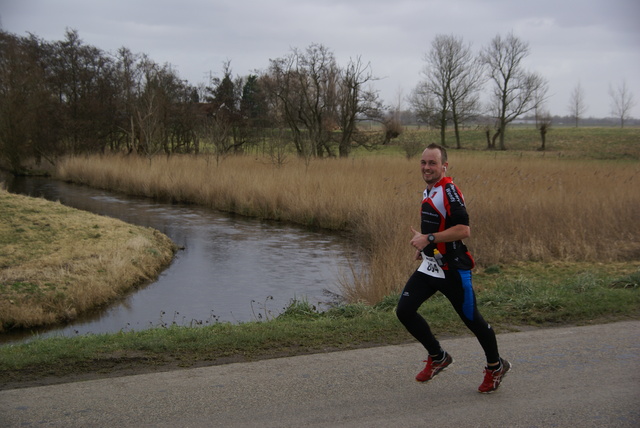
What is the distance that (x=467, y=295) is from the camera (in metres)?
4.61

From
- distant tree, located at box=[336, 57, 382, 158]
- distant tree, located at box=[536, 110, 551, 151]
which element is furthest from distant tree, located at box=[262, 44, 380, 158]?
distant tree, located at box=[536, 110, 551, 151]

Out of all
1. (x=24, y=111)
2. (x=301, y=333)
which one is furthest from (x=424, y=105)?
(x=301, y=333)

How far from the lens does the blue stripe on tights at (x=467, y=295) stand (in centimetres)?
459

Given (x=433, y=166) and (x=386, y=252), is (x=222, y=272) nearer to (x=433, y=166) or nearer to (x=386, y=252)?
(x=386, y=252)

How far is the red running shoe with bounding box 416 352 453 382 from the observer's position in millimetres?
4844

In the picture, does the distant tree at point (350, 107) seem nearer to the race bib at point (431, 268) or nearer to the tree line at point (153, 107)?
the tree line at point (153, 107)

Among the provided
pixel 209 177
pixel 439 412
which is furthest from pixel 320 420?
pixel 209 177

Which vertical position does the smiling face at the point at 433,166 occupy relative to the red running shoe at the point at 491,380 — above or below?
above

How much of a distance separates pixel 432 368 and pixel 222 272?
10578 mm

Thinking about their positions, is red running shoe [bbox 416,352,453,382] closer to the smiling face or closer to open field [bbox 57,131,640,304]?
the smiling face

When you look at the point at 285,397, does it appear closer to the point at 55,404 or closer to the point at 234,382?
the point at 234,382

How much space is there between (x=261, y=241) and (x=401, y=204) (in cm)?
515

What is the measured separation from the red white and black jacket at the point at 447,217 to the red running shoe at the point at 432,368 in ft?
2.76

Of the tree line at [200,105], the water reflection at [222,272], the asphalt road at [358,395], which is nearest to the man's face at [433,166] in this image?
the asphalt road at [358,395]
